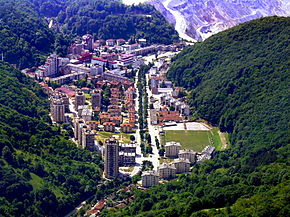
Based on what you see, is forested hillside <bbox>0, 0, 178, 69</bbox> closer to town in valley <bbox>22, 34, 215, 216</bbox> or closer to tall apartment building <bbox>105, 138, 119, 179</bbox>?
town in valley <bbox>22, 34, 215, 216</bbox>

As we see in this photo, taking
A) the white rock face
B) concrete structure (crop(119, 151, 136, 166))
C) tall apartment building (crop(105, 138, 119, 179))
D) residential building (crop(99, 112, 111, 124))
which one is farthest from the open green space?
the white rock face

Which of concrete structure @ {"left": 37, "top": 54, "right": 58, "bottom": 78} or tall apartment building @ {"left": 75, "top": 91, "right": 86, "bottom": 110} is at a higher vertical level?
concrete structure @ {"left": 37, "top": 54, "right": 58, "bottom": 78}

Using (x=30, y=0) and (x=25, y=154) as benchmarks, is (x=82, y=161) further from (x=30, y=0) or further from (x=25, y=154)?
(x=30, y=0)

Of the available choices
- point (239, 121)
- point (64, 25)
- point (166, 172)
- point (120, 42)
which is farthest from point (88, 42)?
point (166, 172)

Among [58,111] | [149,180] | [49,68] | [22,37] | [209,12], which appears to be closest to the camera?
[149,180]

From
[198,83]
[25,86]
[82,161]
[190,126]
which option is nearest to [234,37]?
[198,83]

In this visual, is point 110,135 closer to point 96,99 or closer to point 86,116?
point 86,116
